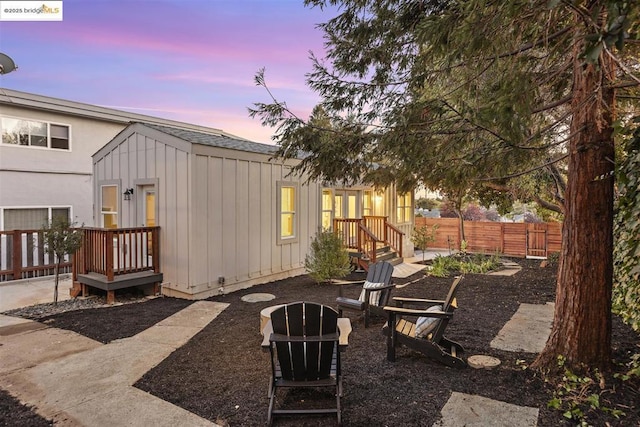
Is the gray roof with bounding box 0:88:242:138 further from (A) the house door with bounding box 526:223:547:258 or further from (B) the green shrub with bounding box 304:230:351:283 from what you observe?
(A) the house door with bounding box 526:223:547:258

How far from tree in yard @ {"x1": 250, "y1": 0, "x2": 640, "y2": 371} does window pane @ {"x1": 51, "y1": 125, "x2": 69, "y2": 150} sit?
10.5 meters

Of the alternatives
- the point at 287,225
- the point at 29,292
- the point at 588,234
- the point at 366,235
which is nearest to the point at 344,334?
the point at 588,234

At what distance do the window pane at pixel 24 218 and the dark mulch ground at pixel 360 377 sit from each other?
22.9 feet

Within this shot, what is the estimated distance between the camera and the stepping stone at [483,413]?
278 centimetres

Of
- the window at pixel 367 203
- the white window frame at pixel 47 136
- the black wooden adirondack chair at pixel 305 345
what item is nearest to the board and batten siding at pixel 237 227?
the window at pixel 367 203

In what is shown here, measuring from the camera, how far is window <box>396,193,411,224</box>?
14469 millimetres

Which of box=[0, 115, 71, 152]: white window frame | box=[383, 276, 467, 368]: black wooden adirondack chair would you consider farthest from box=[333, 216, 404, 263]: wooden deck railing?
box=[0, 115, 71, 152]: white window frame

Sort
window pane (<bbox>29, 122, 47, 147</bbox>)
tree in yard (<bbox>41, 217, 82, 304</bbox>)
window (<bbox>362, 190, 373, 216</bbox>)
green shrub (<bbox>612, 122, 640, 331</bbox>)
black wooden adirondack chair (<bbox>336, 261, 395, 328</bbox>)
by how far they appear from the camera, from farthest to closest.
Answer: window (<bbox>362, 190, 373, 216</bbox>), window pane (<bbox>29, 122, 47, 147</bbox>), tree in yard (<bbox>41, 217, 82, 304</bbox>), black wooden adirondack chair (<bbox>336, 261, 395, 328</bbox>), green shrub (<bbox>612, 122, 640, 331</bbox>)

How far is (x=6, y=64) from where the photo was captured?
21.2 ft

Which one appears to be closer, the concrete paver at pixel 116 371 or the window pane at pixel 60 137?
the concrete paver at pixel 116 371

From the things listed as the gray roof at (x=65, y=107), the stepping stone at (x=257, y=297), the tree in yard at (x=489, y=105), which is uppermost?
the gray roof at (x=65, y=107)

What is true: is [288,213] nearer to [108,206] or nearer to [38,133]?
[108,206]

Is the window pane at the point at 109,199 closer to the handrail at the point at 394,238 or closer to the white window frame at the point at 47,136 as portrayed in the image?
the white window frame at the point at 47,136

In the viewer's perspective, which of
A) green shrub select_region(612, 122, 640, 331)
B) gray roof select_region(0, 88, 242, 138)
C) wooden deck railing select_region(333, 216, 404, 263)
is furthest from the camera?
gray roof select_region(0, 88, 242, 138)
